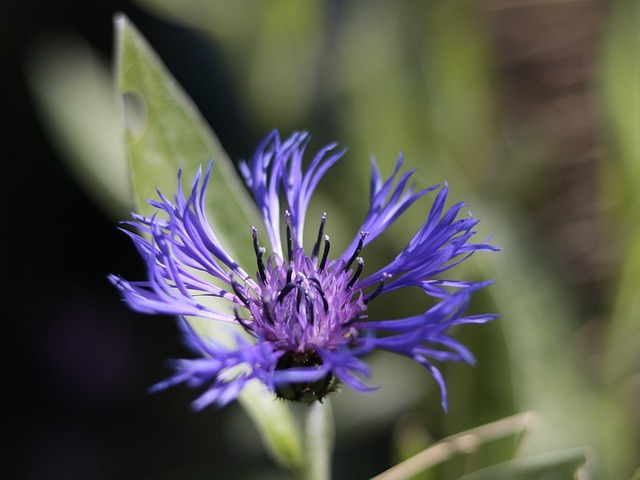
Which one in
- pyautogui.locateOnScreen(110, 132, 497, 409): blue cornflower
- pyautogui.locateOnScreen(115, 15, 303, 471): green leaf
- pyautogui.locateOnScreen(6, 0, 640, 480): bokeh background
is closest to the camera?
pyautogui.locateOnScreen(110, 132, 497, 409): blue cornflower

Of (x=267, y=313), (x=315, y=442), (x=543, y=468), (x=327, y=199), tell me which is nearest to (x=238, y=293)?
(x=267, y=313)

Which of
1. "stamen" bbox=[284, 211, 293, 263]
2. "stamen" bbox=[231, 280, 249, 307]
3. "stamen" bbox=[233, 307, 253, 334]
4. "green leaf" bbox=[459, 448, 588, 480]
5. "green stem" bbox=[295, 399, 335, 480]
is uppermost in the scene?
"stamen" bbox=[284, 211, 293, 263]

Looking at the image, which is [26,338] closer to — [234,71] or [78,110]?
[78,110]

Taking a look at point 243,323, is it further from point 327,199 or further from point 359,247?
point 327,199

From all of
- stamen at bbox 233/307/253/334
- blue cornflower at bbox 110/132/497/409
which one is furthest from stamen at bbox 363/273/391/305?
stamen at bbox 233/307/253/334

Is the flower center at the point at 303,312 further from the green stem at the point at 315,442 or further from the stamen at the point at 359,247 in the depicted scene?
the green stem at the point at 315,442

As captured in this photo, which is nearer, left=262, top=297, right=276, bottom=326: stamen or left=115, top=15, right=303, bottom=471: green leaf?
left=262, top=297, right=276, bottom=326: stamen

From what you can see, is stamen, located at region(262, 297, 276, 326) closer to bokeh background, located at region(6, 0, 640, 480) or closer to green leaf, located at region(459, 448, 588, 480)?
green leaf, located at region(459, 448, 588, 480)

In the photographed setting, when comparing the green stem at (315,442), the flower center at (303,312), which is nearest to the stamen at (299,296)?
the flower center at (303,312)
